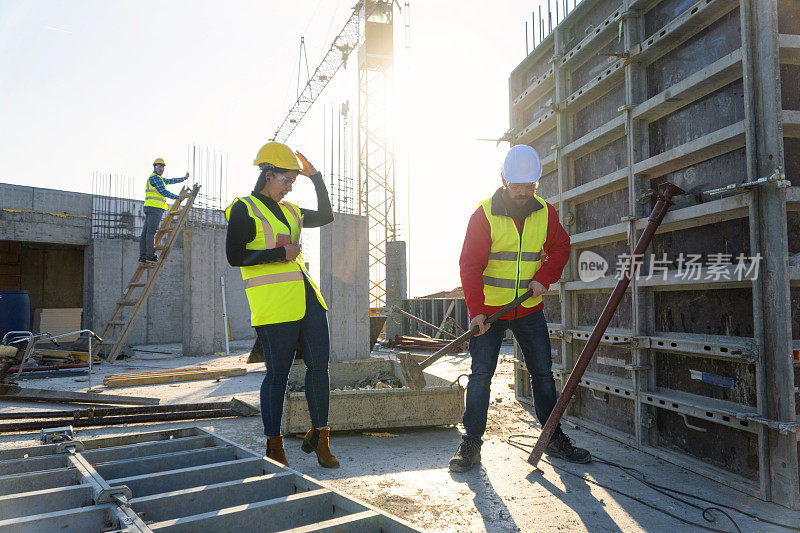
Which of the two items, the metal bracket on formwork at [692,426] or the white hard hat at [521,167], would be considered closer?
the metal bracket on formwork at [692,426]

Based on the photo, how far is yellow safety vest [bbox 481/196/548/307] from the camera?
137 inches

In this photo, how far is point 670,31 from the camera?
11.0ft

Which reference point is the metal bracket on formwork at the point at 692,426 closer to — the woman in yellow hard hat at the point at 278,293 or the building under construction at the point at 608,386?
the building under construction at the point at 608,386

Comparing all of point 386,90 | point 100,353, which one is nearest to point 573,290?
point 100,353

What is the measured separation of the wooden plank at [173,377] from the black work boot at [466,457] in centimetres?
516

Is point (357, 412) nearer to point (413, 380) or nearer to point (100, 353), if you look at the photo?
point (413, 380)

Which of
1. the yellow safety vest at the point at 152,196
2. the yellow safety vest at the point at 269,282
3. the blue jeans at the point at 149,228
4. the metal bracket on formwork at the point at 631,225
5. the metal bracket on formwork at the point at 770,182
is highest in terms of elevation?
the yellow safety vest at the point at 152,196

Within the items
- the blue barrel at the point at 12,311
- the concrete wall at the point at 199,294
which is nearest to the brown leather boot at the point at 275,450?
the concrete wall at the point at 199,294

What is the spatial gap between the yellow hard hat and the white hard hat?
136cm

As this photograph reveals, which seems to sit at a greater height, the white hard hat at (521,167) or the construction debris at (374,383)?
the white hard hat at (521,167)

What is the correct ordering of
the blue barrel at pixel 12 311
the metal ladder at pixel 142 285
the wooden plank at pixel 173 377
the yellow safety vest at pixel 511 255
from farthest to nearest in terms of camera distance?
the blue barrel at pixel 12 311 < the metal ladder at pixel 142 285 < the wooden plank at pixel 173 377 < the yellow safety vest at pixel 511 255

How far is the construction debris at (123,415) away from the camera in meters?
4.24

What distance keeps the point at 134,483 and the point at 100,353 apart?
907 cm

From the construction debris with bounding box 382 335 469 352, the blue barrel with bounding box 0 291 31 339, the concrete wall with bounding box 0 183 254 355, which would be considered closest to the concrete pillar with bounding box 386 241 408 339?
the concrete wall with bounding box 0 183 254 355
